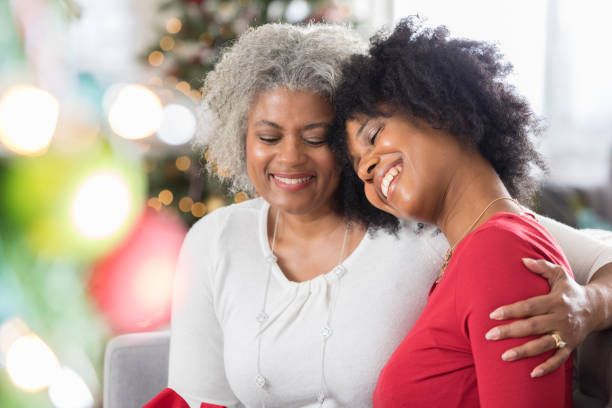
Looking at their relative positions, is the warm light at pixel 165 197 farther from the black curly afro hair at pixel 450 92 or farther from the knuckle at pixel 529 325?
the knuckle at pixel 529 325

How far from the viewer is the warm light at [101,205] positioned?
2699mm

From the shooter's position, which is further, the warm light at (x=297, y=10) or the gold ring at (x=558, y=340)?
the warm light at (x=297, y=10)

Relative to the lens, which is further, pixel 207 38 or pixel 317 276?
pixel 207 38

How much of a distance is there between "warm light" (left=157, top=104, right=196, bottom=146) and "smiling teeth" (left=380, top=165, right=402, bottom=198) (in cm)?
187

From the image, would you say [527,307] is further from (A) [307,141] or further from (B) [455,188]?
(A) [307,141]

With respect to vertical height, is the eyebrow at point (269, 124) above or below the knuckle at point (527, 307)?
above

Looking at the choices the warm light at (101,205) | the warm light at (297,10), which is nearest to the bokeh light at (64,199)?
the warm light at (101,205)

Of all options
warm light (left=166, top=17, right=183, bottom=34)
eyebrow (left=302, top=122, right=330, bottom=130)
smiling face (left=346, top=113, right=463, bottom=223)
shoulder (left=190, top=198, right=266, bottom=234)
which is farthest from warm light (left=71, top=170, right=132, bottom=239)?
smiling face (left=346, top=113, right=463, bottom=223)

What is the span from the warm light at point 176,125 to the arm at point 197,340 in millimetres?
1394

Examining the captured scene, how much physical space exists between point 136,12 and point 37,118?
2.28 metres

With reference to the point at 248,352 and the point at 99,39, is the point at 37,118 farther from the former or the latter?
the point at 99,39

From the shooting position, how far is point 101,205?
284 centimetres

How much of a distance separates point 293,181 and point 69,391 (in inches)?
73.1

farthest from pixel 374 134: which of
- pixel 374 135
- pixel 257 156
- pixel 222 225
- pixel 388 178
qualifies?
pixel 222 225
